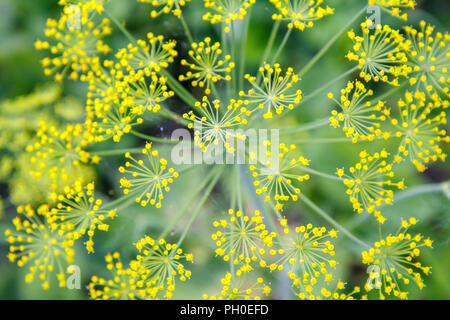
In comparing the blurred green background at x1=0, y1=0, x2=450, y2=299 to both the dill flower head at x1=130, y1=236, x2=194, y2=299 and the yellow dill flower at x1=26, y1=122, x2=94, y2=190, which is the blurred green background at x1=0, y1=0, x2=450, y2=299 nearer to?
the yellow dill flower at x1=26, y1=122, x2=94, y2=190

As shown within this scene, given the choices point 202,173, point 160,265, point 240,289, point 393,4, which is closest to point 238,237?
point 240,289

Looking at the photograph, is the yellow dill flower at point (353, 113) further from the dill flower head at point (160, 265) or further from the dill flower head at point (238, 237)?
the dill flower head at point (160, 265)

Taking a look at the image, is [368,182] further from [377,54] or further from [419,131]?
[377,54]

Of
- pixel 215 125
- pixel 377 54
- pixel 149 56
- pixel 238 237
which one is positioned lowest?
pixel 238 237

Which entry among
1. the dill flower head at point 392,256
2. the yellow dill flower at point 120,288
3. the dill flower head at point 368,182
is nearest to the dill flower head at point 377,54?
the dill flower head at point 368,182
